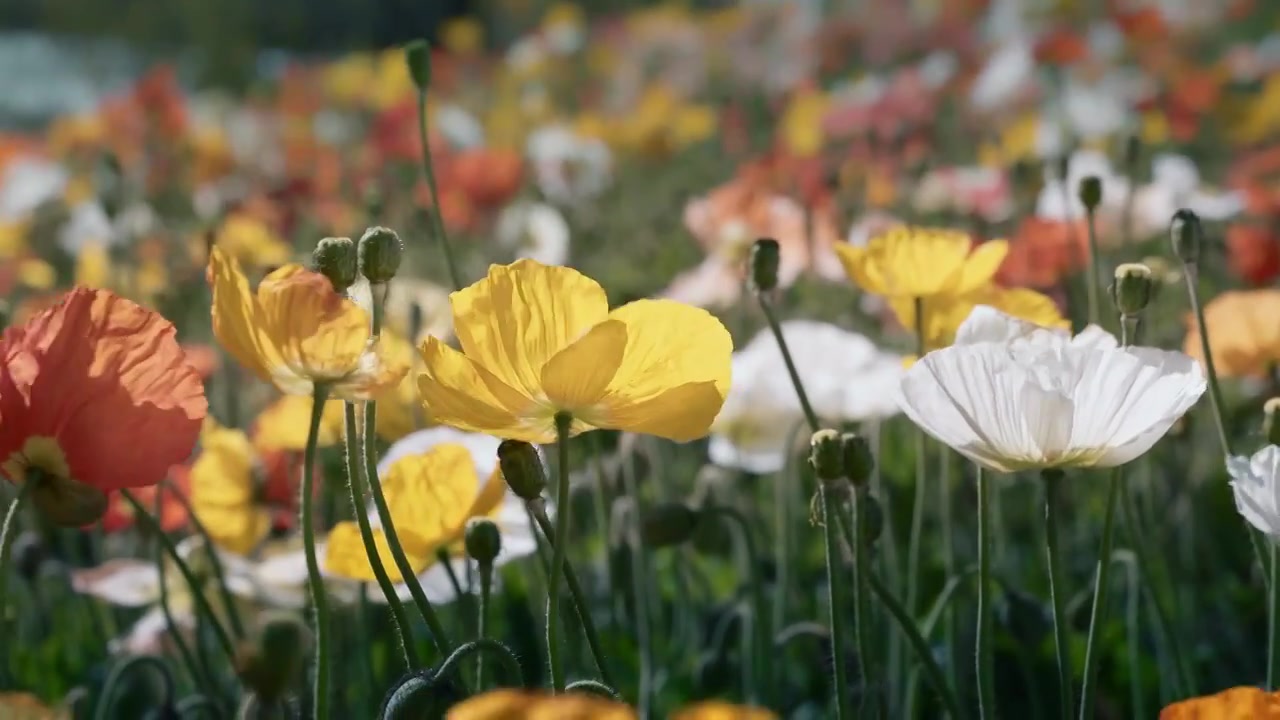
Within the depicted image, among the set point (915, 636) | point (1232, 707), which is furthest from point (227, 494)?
point (1232, 707)

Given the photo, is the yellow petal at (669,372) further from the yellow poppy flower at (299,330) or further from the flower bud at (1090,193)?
the flower bud at (1090,193)

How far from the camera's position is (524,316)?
88 centimetres

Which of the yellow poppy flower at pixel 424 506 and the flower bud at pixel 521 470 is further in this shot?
the yellow poppy flower at pixel 424 506

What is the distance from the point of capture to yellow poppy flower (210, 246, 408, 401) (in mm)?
822

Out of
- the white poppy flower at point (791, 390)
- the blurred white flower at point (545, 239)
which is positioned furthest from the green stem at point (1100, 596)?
the blurred white flower at point (545, 239)

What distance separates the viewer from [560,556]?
794 millimetres

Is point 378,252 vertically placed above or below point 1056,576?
above

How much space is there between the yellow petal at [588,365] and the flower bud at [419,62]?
46cm

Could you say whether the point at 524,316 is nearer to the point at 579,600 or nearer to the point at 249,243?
the point at 579,600

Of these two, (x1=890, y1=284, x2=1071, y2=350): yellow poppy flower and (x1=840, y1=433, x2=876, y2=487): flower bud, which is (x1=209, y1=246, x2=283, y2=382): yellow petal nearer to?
(x1=840, y1=433, x2=876, y2=487): flower bud

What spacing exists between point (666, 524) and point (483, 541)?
38cm

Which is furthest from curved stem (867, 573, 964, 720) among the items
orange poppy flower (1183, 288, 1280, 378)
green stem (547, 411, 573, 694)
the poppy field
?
orange poppy flower (1183, 288, 1280, 378)

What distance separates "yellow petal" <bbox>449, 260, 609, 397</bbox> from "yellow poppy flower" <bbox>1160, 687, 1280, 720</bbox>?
1.20 ft

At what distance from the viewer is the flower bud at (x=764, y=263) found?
1085 mm
